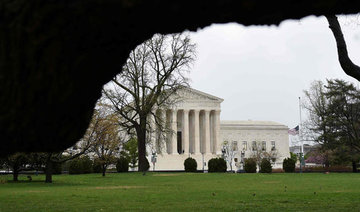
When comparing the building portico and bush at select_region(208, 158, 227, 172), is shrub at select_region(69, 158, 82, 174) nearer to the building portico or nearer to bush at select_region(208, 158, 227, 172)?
bush at select_region(208, 158, 227, 172)

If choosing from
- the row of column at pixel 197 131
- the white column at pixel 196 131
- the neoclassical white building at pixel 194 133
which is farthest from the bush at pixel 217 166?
the white column at pixel 196 131

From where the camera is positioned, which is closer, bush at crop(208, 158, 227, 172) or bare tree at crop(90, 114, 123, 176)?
bare tree at crop(90, 114, 123, 176)

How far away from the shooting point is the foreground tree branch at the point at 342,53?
11.9 metres

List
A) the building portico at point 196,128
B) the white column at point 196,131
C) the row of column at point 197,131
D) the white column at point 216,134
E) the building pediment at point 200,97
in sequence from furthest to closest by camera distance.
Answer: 1. the white column at point 216,134
2. the white column at point 196,131
3. the row of column at point 197,131
4. the building pediment at point 200,97
5. the building portico at point 196,128

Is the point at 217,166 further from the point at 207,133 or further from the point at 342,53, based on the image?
the point at 342,53

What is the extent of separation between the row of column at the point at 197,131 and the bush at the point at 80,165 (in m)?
41.7

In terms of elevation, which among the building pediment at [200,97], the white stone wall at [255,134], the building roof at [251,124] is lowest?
the white stone wall at [255,134]

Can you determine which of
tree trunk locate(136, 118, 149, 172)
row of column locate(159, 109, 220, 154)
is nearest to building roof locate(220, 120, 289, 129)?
row of column locate(159, 109, 220, 154)

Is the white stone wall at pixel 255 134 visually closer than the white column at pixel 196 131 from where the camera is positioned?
No

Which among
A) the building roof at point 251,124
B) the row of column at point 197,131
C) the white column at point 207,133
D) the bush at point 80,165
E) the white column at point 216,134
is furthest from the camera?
Result: the building roof at point 251,124

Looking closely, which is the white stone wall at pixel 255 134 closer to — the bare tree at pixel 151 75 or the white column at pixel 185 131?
the white column at pixel 185 131

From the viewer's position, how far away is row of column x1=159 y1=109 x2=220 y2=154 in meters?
90.6

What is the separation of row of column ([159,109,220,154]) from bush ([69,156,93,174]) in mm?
41737

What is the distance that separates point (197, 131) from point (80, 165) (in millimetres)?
47538
